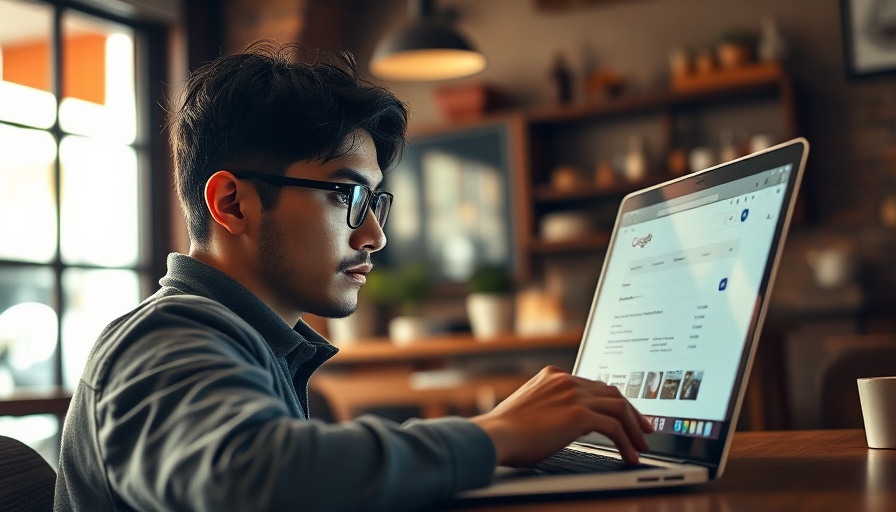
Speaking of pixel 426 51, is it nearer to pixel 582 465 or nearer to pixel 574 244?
pixel 574 244

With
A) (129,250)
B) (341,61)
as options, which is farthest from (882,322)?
(341,61)

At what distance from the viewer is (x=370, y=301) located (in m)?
5.04

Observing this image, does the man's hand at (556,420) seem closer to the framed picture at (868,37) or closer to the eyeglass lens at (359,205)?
the eyeglass lens at (359,205)

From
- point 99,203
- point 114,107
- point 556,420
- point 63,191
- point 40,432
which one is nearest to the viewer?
point 556,420

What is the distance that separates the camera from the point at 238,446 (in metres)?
0.73

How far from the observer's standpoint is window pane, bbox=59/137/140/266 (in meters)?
3.93

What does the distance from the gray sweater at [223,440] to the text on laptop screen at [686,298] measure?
0.87ft

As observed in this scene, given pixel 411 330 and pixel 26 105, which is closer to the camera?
pixel 26 105

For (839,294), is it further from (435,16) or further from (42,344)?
(42,344)

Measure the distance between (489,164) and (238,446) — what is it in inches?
172

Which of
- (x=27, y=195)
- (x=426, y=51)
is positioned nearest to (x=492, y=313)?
(x=426, y=51)

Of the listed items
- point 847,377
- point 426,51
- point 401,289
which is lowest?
point 847,377

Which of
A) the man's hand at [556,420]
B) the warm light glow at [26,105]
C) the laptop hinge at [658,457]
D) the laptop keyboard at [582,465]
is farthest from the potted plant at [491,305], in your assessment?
the man's hand at [556,420]

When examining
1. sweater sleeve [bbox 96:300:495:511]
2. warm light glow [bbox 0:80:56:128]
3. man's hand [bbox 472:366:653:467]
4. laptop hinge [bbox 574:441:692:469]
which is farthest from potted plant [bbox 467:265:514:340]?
sweater sleeve [bbox 96:300:495:511]
